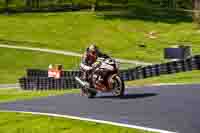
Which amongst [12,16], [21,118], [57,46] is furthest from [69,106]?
[12,16]

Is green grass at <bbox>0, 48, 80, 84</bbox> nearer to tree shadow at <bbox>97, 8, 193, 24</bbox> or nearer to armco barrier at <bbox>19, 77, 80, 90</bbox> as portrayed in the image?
armco barrier at <bbox>19, 77, 80, 90</bbox>

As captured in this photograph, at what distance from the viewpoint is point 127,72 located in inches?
1228

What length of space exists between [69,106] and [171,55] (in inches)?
1024

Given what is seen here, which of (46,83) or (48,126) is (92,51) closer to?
(48,126)

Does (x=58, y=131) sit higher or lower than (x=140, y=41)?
higher

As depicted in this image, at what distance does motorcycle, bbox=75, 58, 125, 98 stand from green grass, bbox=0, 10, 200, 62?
3543cm

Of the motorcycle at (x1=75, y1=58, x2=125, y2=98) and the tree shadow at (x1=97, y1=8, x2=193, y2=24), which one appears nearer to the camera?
the motorcycle at (x1=75, y1=58, x2=125, y2=98)

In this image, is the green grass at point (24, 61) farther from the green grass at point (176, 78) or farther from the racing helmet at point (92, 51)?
the racing helmet at point (92, 51)

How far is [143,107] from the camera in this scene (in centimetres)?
1520

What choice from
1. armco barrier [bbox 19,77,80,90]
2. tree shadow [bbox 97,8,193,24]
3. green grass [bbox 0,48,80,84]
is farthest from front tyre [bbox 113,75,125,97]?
tree shadow [bbox 97,8,193,24]

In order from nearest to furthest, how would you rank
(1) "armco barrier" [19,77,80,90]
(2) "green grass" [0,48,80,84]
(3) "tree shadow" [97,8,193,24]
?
1. (1) "armco barrier" [19,77,80,90]
2. (2) "green grass" [0,48,80,84]
3. (3) "tree shadow" [97,8,193,24]

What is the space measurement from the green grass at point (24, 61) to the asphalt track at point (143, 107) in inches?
1148

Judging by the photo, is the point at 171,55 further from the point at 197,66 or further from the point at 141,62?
the point at 197,66

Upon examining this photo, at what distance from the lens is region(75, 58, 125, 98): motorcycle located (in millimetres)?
18312
